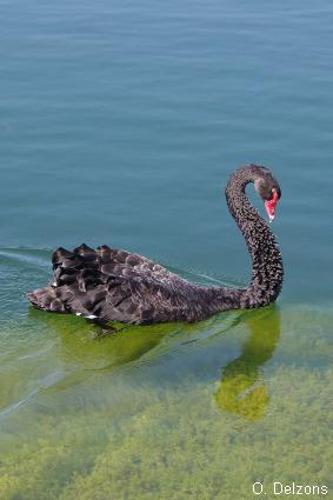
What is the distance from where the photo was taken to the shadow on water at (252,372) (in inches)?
239

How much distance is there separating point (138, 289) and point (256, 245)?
1.06 m

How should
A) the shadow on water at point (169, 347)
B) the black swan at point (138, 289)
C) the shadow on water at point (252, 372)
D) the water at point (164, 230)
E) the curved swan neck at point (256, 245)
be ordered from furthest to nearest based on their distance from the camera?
1. the curved swan neck at point (256, 245)
2. the black swan at point (138, 289)
3. the shadow on water at point (169, 347)
4. the shadow on water at point (252, 372)
5. the water at point (164, 230)

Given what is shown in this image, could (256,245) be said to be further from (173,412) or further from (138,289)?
(173,412)

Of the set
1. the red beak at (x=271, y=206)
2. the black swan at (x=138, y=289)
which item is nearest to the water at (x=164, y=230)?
the black swan at (x=138, y=289)

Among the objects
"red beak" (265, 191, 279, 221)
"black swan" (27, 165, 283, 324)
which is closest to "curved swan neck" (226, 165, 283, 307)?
"black swan" (27, 165, 283, 324)

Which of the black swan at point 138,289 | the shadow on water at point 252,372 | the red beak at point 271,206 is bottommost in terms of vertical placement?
the shadow on water at point 252,372

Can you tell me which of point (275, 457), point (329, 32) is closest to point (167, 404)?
point (275, 457)

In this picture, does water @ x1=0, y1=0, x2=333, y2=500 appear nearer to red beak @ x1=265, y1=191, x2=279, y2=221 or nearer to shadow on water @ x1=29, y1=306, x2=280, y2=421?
shadow on water @ x1=29, y1=306, x2=280, y2=421

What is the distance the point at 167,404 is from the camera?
19.6 ft

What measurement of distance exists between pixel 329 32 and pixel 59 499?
9121 mm

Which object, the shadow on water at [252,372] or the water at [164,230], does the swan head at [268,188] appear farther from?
the shadow on water at [252,372]

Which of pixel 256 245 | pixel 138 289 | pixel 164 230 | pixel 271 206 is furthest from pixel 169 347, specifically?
pixel 164 230

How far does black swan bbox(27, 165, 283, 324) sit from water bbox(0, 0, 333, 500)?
0.14m

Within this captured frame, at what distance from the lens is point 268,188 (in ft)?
24.0
